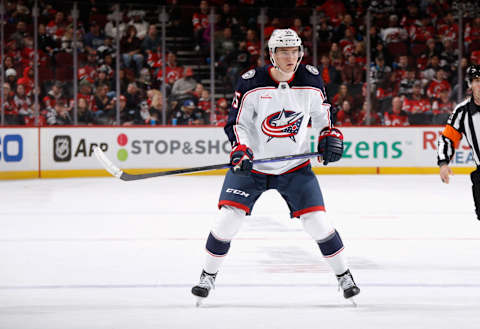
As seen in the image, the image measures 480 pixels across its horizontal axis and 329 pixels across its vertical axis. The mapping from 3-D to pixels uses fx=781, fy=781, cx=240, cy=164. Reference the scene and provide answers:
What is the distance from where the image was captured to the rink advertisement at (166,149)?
10250 mm

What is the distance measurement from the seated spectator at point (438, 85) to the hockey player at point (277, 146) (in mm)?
8269

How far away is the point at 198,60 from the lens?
11.5 m

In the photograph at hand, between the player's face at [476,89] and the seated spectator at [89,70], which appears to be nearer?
the player's face at [476,89]

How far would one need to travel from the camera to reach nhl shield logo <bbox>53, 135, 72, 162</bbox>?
1033cm

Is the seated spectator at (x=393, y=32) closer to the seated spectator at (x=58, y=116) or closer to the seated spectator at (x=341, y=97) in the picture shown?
the seated spectator at (x=341, y=97)

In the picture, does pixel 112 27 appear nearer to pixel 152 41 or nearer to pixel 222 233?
pixel 152 41

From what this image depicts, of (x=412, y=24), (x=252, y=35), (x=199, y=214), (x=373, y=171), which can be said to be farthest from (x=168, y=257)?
(x=412, y=24)

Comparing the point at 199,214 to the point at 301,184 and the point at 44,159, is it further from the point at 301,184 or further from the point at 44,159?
the point at 44,159

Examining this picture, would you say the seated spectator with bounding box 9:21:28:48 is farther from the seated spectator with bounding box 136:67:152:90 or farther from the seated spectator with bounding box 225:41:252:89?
the seated spectator with bounding box 225:41:252:89

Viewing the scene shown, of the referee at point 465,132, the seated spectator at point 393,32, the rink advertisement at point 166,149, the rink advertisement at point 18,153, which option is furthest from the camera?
the seated spectator at point 393,32

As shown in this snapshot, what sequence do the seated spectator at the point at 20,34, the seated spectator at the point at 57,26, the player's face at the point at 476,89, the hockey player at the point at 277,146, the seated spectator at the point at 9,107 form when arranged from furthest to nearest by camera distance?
the seated spectator at the point at 57,26
the seated spectator at the point at 20,34
the seated spectator at the point at 9,107
the player's face at the point at 476,89
the hockey player at the point at 277,146

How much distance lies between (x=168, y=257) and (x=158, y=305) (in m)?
1.29

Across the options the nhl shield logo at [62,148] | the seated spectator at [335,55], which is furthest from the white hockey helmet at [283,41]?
the seated spectator at [335,55]

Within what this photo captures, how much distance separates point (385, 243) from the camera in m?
5.16
